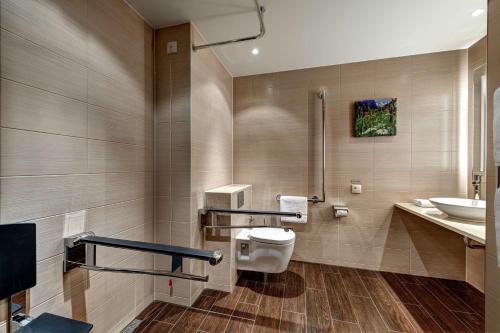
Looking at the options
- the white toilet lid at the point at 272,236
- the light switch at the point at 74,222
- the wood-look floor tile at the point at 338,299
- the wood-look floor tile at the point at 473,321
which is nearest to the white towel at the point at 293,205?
the white toilet lid at the point at 272,236

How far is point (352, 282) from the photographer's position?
6.84ft

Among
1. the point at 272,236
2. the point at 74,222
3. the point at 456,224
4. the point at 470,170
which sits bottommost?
the point at 272,236

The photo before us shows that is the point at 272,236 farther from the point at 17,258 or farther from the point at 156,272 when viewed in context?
the point at 17,258

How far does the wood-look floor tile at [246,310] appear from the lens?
1625mm

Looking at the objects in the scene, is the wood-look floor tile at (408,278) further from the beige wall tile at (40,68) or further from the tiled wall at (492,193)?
the beige wall tile at (40,68)

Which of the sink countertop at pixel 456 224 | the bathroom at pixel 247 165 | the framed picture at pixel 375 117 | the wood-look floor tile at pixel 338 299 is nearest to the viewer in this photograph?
the bathroom at pixel 247 165

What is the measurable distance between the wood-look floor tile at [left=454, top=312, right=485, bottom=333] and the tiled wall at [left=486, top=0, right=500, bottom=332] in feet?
2.89

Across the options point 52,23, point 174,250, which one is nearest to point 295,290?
point 174,250

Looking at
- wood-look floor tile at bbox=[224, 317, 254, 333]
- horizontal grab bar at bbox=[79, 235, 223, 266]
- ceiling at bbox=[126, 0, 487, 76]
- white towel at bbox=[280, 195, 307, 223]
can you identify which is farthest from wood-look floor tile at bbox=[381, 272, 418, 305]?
ceiling at bbox=[126, 0, 487, 76]

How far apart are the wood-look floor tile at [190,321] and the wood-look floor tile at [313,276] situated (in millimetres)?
1047

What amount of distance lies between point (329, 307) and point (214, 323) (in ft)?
3.12

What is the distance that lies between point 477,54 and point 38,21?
3.38 metres

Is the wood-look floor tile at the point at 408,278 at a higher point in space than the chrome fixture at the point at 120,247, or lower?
lower

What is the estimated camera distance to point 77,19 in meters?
1.18
